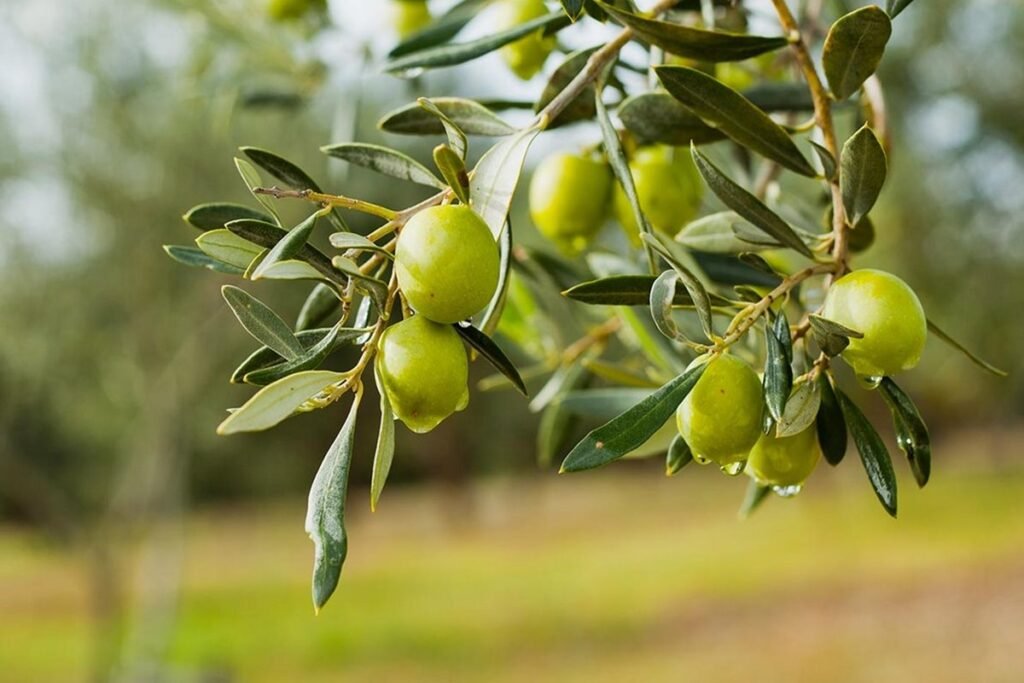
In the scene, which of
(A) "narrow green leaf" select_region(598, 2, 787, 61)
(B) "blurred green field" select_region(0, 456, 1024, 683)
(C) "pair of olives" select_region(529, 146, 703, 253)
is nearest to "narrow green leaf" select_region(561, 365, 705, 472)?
(A) "narrow green leaf" select_region(598, 2, 787, 61)

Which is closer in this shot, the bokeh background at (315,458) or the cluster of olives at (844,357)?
the cluster of olives at (844,357)

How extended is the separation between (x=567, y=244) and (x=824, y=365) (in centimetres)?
35

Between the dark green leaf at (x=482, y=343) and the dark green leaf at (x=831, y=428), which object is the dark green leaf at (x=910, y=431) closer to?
the dark green leaf at (x=831, y=428)

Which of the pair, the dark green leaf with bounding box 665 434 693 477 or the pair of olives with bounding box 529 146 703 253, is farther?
the pair of olives with bounding box 529 146 703 253

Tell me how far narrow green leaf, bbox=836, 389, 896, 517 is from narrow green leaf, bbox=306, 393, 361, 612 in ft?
0.88

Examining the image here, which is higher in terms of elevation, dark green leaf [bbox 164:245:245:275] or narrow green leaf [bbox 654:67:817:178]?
narrow green leaf [bbox 654:67:817:178]

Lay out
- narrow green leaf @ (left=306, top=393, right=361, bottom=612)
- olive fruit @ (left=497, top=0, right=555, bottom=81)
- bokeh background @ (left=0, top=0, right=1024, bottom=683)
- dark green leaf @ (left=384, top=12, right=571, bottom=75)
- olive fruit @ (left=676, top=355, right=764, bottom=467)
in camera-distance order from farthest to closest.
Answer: bokeh background @ (left=0, top=0, right=1024, bottom=683) < olive fruit @ (left=497, top=0, right=555, bottom=81) < dark green leaf @ (left=384, top=12, right=571, bottom=75) < olive fruit @ (left=676, top=355, right=764, bottom=467) < narrow green leaf @ (left=306, top=393, right=361, bottom=612)

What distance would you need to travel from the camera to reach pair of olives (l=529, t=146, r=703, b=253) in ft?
2.73

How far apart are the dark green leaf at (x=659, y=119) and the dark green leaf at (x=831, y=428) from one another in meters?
0.19

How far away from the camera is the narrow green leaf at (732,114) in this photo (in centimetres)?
59

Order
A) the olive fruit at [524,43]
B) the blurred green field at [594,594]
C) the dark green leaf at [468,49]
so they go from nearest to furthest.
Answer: the dark green leaf at [468,49]
the olive fruit at [524,43]
the blurred green field at [594,594]

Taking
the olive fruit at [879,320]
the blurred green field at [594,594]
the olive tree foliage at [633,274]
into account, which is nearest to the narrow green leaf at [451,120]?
the olive tree foliage at [633,274]

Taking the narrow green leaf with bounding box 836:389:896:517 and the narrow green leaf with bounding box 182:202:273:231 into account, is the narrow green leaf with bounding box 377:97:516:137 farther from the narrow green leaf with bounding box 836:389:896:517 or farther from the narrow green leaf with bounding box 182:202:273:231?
the narrow green leaf with bounding box 836:389:896:517

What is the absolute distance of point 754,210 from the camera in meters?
0.60
